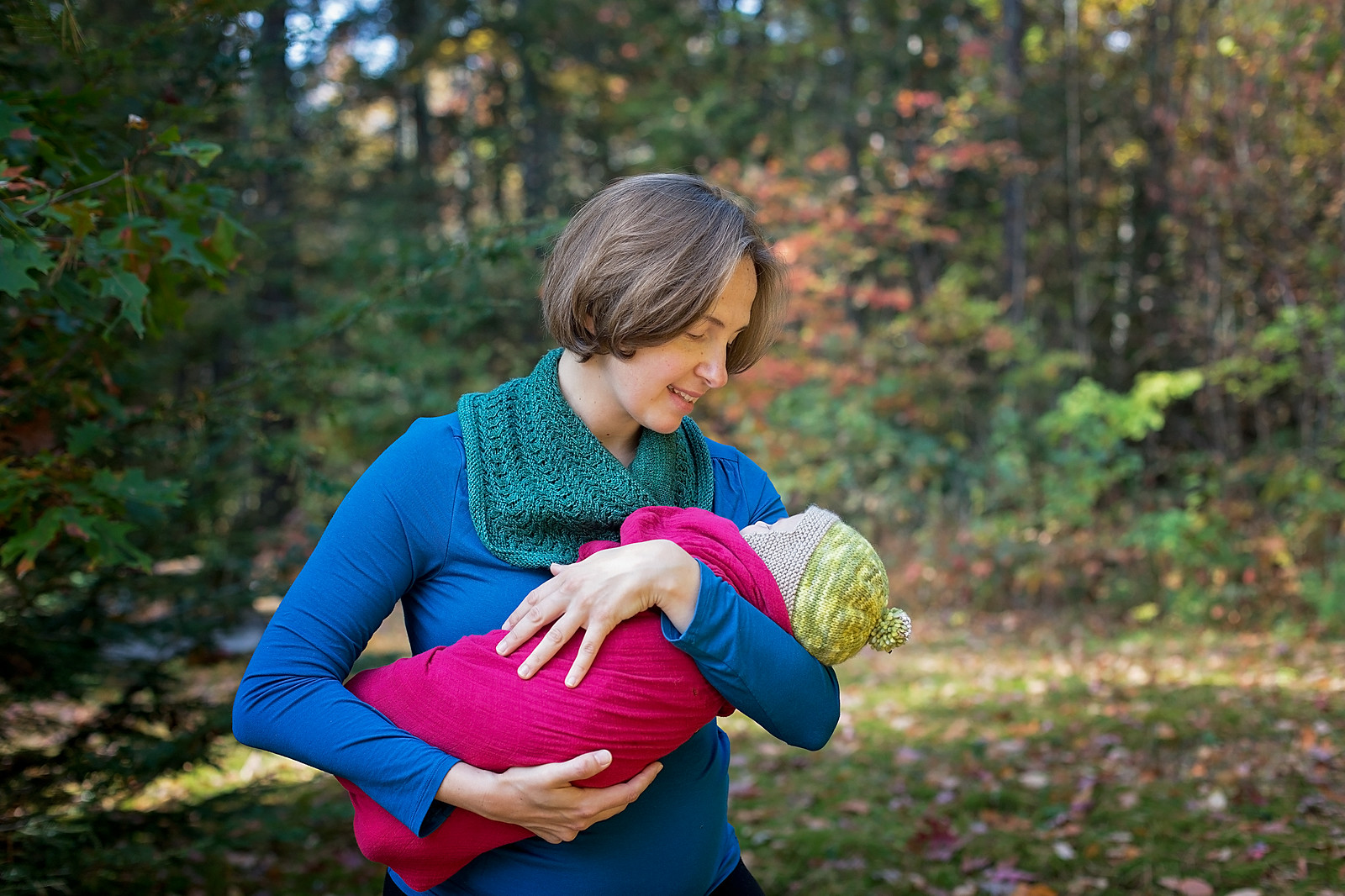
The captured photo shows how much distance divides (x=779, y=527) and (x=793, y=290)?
7.51 m

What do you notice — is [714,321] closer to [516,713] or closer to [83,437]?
[516,713]

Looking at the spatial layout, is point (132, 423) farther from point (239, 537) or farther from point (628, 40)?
point (628, 40)

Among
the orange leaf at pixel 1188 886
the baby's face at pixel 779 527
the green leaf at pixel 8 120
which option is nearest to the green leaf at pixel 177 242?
the green leaf at pixel 8 120

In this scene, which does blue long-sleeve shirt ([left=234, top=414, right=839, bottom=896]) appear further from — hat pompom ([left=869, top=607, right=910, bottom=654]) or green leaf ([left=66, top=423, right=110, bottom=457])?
green leaf ([left=66, top=423, right=110, bottom=457])

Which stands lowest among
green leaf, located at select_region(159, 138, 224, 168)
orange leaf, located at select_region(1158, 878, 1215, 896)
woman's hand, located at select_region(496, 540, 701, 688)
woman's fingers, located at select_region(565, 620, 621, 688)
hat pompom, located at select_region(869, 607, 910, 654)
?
orange leaf, located at select_region(1158, 878, 1215, 896)

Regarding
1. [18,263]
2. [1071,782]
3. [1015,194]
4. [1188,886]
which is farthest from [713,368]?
[1015,194]

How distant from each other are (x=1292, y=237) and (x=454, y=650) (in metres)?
8.13

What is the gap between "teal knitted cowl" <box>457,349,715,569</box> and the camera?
1474 mm

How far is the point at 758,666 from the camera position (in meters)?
1.36

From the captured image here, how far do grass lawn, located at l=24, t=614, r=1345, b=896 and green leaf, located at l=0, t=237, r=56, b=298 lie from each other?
1.36 meters

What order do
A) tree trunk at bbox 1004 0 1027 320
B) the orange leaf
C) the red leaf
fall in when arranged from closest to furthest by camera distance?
the orange leaf, the red leaf, tree trunk at bbox 1004 0 1027 320

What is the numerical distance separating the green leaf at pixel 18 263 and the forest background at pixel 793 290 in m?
0.23

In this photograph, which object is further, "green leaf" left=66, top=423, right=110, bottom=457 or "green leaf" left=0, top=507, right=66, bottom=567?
"green leaf" left=66, top=423, right=110, bottom=457

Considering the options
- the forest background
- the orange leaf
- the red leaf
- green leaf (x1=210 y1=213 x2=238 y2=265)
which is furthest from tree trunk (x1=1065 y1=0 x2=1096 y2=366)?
green leaf (x1=210 y1=213 x2=238 y2=265)
